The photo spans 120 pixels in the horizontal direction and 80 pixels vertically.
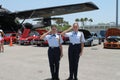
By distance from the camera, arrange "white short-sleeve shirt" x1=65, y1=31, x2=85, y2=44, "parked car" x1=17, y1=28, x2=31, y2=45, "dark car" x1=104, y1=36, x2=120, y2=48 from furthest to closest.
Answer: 1. "parked car" x1=17, y1=28, x2=31, y2=45
2. "dark car" x1=104, y1=36, x2=120, y2=48
3. "white short-sleeve shirt" x1=65, y1=31, x2=85, y2=44

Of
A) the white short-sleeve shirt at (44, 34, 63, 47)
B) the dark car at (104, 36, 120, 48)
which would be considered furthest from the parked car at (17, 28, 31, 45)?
the white short-sleeve shirt at (44, 34, 63, 47)

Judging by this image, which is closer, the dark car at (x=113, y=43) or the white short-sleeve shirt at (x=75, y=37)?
the white short-sleeve shirt at (x=75, y=37)

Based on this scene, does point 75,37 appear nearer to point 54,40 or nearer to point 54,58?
point 54,40

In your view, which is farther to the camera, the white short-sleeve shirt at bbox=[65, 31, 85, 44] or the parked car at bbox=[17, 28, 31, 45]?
the parked car at bbox=[17, 28, 31, 45]

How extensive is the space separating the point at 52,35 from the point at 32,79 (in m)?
1.54

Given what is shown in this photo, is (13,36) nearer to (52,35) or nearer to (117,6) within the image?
(117,6)

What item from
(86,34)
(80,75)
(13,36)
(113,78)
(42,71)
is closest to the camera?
(113,78)

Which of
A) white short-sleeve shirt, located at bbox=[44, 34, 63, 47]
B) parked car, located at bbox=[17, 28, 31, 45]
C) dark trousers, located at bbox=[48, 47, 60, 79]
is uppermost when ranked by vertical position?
white short-sleeve shirt, located at bbox=[44, 34, 63, 47]

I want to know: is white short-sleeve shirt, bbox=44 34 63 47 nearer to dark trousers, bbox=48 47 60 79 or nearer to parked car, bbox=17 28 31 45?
dark trousers, bbox=48 47 60 79

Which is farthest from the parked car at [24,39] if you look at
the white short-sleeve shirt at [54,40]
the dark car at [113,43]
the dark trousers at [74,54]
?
the dark trousers at [74,54]

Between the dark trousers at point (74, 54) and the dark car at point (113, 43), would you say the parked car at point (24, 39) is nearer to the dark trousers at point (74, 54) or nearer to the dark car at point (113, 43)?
the dark car at point (113, 43)

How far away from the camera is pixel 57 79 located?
9.20 meters

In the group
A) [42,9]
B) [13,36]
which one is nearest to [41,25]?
[42,9]

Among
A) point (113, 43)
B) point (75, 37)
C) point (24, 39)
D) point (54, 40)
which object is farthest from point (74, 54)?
point (24, 39)
